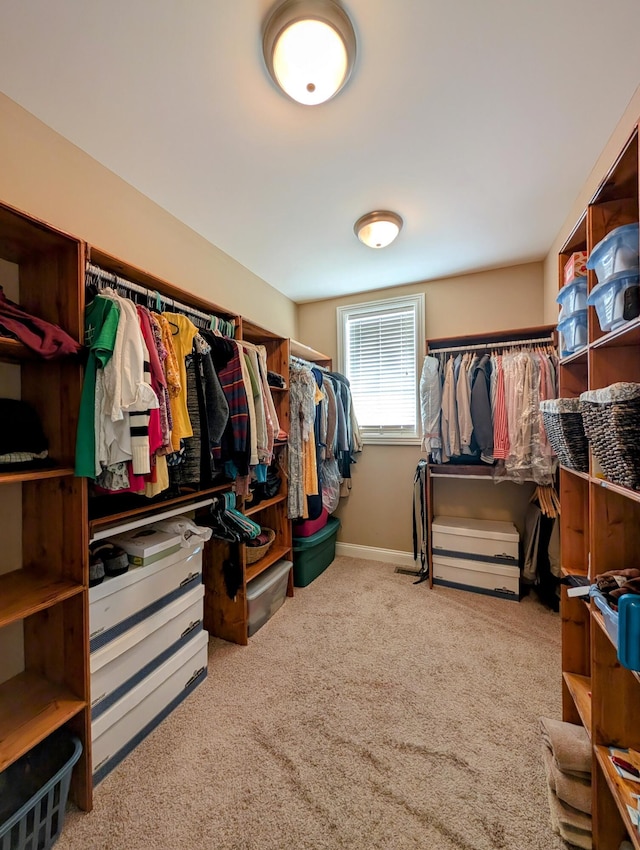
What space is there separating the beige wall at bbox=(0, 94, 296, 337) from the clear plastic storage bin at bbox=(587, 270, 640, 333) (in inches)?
68.8

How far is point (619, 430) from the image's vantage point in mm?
824

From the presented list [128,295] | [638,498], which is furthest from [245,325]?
[638,498]

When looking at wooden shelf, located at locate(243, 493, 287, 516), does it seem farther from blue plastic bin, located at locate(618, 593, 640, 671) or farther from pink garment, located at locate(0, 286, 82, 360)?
blue plastic bin, located at locate(618, 593, 640, 671)

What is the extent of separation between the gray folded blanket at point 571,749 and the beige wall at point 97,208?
2.52 m

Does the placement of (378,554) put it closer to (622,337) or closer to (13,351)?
(622,337)

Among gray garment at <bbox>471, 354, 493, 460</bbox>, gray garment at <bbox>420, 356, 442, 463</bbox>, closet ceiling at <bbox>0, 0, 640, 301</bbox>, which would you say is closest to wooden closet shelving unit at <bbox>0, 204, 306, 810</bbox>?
closet ceiling at <bbox>0, 0, 640, 301</bbox>

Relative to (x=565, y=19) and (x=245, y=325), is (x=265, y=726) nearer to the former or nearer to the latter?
(x=245, y=325)

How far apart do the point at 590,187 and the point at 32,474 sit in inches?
112

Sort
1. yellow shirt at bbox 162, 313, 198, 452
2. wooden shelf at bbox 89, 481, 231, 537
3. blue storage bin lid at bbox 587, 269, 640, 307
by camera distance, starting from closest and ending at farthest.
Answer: blue storage bin lid at bbox 587, 269, 640, 307 → wooden shelf at bbox 89, 481, 231, 537 → yellow shirt at bbox 162, 313, 198, 452

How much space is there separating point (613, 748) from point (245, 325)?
97.1 inches

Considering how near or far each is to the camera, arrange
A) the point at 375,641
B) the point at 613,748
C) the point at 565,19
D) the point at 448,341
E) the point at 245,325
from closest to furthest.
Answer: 1. the point at 613,748
2. the point at 565,19
3. the point at 375,641
4. the point at 245,325
5. the point at 448,341

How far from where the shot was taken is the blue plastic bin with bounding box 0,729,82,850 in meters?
0.94

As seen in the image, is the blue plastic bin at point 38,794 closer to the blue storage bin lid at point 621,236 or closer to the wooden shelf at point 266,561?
the wooden shelf at point 266,561

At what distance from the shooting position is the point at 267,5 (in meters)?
1.06
